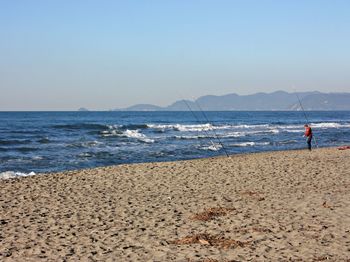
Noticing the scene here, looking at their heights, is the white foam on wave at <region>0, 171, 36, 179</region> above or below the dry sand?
below

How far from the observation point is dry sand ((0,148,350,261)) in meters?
7.16

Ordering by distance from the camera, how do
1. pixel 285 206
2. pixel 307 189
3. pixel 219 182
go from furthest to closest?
pixel 219 182 → pixel 307 189 → pixel 285 206

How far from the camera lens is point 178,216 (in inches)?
374

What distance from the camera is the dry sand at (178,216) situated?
716cm

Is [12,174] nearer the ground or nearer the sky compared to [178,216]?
nearer the ground

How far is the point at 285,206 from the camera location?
1021 centimetres

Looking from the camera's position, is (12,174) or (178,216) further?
(12,174)

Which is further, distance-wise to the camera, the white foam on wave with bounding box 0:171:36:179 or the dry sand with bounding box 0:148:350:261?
the white foam on wave with bounding box 0:171:36:179

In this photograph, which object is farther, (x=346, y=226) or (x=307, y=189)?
(x=307, y=189)

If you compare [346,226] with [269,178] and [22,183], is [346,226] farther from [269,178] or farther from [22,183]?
[22,183]

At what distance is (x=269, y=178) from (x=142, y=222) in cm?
636

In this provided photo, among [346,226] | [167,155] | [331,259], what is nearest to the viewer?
[331,259]

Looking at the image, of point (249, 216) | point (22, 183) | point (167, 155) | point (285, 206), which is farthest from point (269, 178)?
point (167, 155)

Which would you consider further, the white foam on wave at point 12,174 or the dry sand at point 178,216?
the white foam on wave at point 12,174
